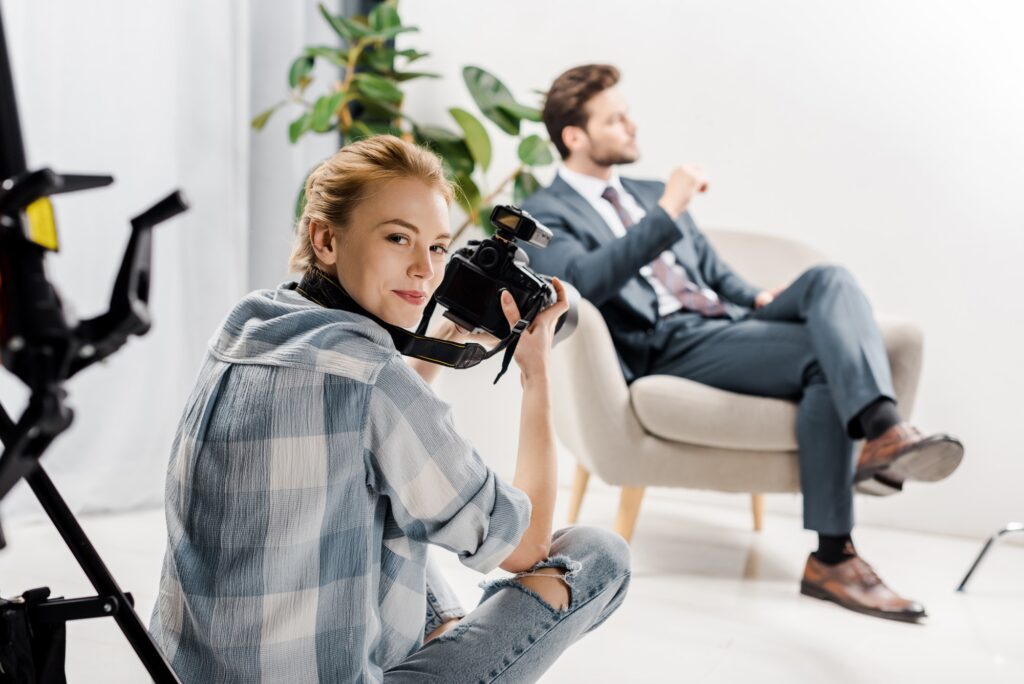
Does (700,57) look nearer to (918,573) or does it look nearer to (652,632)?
(918,573)

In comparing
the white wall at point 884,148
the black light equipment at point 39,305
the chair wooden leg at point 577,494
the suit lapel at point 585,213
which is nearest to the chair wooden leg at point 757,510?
the white wall at point 884,148

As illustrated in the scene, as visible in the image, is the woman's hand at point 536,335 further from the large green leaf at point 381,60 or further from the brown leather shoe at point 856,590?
the large green leaf at point 381,60

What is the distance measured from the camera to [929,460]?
1995 millimetres

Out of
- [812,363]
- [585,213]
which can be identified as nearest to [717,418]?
[812,363]

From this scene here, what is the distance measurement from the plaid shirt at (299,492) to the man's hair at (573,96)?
168cm

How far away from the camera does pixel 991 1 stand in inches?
110

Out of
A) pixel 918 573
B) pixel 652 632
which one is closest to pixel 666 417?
pixel 652 632

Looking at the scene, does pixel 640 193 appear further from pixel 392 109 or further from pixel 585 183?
pixel 392 109

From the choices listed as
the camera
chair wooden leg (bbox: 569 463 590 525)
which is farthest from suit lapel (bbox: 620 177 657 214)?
the camera

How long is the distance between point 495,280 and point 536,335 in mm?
80

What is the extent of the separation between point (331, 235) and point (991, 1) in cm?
236

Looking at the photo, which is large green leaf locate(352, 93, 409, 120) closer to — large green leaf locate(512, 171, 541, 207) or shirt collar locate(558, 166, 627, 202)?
large green leaf locate(512, 171, 541, 207)

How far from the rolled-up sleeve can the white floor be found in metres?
0.72

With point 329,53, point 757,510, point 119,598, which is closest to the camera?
point 119,598
